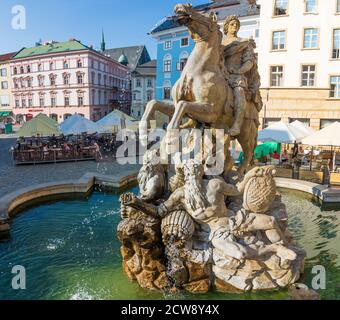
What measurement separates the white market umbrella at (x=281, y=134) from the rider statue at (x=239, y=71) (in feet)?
29.9

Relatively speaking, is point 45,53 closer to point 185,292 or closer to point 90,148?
point 90,148

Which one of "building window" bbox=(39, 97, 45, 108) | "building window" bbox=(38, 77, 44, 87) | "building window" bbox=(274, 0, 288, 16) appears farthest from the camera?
"building window" bbox=(39, 97, 45, 108)

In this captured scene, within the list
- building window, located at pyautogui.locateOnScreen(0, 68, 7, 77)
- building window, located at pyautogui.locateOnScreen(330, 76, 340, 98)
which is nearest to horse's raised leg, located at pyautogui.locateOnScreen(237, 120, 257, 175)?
building window, located at pyautogui.locateOnScreen(330, 76, 340, 98)

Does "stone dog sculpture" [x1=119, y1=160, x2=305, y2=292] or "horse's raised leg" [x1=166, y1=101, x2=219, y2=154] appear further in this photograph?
"horse's raised leg" [x1=166, y1=101, x2=219, y2=154]

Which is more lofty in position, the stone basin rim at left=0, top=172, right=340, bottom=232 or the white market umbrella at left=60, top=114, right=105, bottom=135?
the white market umbrella at left=60, top=114, right=105, bottom=135

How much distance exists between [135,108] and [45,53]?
1611cm

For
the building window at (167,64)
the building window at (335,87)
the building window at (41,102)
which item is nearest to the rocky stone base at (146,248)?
the building window at (335,87)

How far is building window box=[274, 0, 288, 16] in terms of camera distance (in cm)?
2597

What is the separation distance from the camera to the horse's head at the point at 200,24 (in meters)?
5.36

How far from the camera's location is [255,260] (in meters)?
4.93

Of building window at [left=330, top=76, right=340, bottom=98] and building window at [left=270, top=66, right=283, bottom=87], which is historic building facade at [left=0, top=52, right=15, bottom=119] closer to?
building window at [left=270, top=66, right=283, bottom=87]

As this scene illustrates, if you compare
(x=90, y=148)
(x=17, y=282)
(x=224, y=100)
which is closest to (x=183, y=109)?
(x=224, y=100)

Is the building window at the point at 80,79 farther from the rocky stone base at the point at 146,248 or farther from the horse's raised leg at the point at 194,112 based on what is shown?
the rocky stone base at the point at 146,248

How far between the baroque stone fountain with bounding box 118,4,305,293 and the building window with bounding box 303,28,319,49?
22436 millimetres
